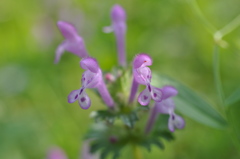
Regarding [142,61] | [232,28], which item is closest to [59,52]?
[142,61]

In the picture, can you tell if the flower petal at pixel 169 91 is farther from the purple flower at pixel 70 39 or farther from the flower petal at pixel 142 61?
the purple flower at pixel 70 39

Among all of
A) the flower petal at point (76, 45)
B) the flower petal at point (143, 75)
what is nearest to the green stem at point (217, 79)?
the flower petal at point (143, 75)

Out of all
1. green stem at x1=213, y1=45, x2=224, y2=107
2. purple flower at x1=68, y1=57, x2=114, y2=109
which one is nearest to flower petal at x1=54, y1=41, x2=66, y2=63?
purple flower at x1=68, y1=57, x2=114, y2=109

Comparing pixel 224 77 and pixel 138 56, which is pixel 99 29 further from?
pixel 138 56

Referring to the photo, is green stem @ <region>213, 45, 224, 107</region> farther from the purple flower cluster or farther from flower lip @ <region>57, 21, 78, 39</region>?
flower lip @ <region>57, 21, 78, 39</region>

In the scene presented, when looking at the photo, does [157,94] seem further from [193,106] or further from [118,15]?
[118,15]

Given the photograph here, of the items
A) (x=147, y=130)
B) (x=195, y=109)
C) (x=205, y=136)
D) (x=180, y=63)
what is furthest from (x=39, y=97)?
(x=195, y=109)
